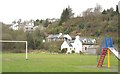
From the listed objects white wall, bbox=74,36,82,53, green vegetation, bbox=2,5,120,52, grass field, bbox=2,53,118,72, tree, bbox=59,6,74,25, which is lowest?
grass field, bbox=2,53,118,72

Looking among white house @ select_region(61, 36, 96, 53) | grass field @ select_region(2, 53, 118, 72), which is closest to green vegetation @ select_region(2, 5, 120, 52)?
white house @ select_region(61, 36, 96, 53)

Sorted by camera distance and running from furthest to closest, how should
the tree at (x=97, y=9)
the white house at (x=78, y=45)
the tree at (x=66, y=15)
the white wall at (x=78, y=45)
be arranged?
the tree at (x=66, y=15)
the tree at (x=97, y=9)
the white wall at (x=78, y=45)
the white house at (x=78, y=45)

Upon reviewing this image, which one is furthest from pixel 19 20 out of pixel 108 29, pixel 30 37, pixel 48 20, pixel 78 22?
pixel 30 37

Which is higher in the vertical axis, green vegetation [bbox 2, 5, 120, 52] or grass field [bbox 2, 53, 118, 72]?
green vegetation [bbox 2, 5, 120, 52]

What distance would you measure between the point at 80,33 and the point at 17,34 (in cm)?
3560

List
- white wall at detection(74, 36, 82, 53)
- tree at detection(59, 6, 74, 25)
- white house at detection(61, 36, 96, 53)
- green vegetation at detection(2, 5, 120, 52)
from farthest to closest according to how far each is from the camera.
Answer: tree at detection(59, 6, 74, 25) → white wall at detection(74, 36, 82, 53) → white house at detection(61, 36, 96, 53) → green vegetation at detection(2, 5, 120, 52)

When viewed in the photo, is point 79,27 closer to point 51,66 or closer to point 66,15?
point 66,15

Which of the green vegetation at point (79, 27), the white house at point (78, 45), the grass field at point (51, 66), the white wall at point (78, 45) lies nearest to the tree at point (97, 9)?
the green vegetation at point (79, 27)

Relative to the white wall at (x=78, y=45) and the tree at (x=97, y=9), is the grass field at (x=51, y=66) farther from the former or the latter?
the tree at (x=97, y=9)

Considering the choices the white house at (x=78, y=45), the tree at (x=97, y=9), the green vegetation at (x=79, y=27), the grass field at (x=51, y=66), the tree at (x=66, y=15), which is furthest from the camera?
the tree at (x=66, y=15)

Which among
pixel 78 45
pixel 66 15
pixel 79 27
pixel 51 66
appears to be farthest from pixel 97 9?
pixel 51 66

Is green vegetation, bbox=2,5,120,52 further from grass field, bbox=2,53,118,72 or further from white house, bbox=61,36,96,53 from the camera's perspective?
grass field, bbox=2,53,118,72

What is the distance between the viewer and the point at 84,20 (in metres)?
104

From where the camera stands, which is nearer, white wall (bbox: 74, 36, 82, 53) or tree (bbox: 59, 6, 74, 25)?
white wall (bbox: 74, 36, 82, 53)
